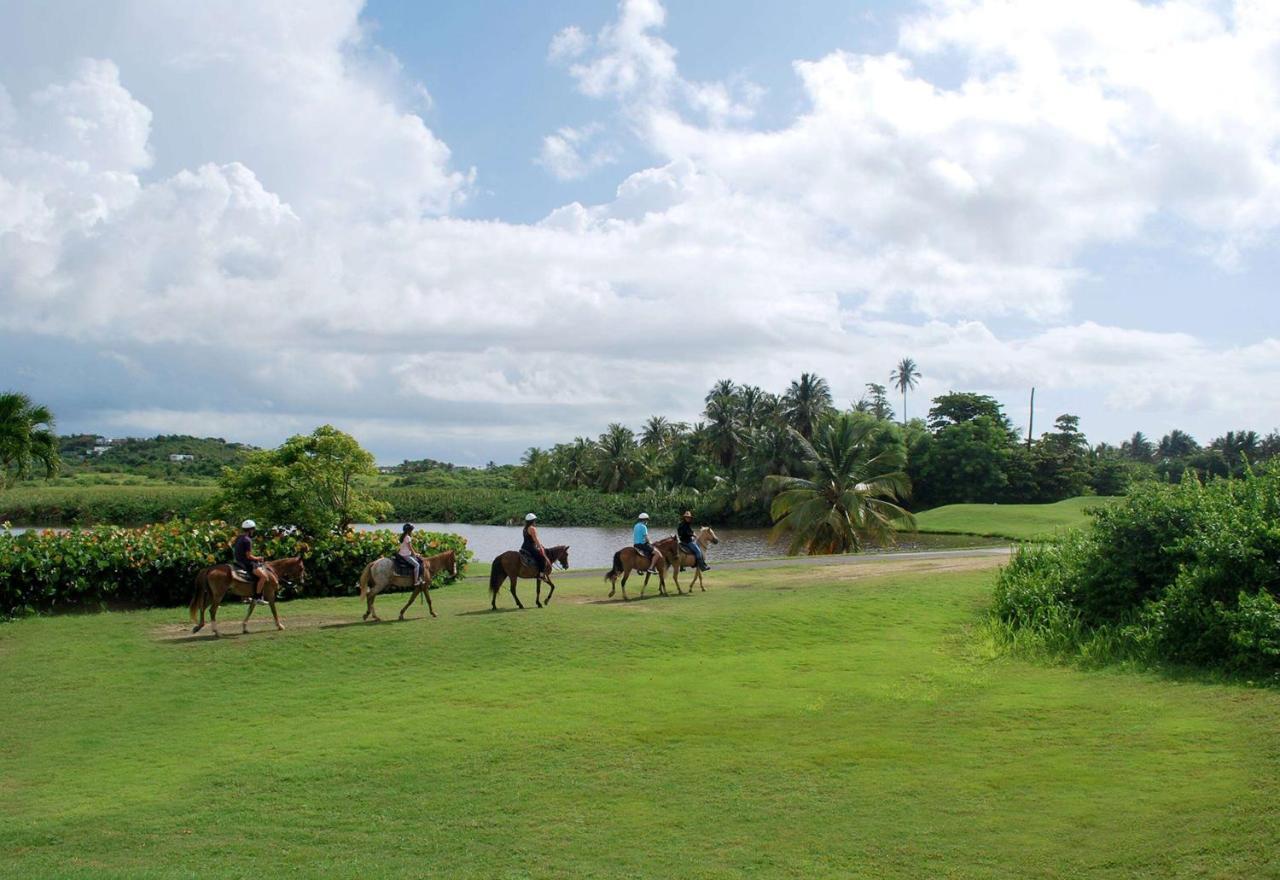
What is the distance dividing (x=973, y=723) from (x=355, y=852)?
7540mm

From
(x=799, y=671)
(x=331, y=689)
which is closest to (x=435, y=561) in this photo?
(x=331, y=689)

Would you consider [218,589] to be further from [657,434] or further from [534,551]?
[657,434]

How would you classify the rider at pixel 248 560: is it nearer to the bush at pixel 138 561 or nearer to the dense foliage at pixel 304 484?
the bush at pixel 138 561

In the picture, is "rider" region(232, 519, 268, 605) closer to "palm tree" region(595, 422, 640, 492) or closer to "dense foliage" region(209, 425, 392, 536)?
"dense foliage" region(209, 425, 392, 536)

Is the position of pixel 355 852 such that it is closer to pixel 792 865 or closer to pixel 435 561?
pixel 792 865

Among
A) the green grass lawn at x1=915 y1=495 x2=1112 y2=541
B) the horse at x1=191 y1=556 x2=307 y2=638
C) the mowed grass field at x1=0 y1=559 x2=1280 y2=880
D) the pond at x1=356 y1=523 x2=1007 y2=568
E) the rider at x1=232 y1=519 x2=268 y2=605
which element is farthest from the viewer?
the green grass lawn at x1=915 y1=495 x2=1112 y2=541

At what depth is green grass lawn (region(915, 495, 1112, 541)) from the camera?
56531 millimetres

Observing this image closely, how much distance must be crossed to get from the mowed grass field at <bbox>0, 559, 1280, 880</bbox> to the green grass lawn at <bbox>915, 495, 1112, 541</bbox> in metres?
40.3

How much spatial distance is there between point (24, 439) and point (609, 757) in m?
23.3

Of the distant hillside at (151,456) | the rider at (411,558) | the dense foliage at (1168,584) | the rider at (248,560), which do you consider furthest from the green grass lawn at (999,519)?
the distant hillside at (151,456)

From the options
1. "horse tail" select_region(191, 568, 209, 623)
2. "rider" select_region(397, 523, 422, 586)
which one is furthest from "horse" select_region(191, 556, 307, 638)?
"rider" select_region(397, 523, 422, 586)

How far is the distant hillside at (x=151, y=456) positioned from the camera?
357ft

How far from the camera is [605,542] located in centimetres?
6456

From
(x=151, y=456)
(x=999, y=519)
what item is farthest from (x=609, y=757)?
(x=151, y=456)
